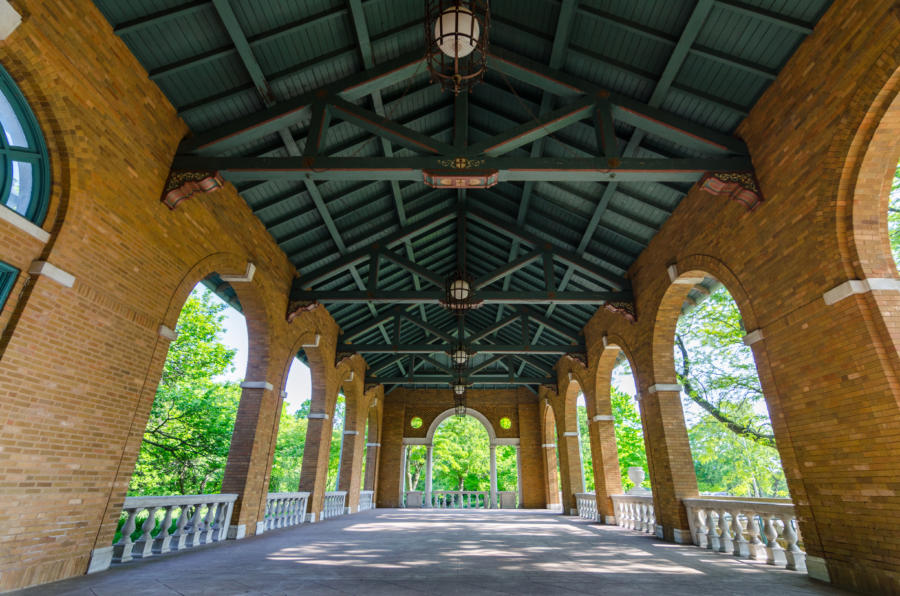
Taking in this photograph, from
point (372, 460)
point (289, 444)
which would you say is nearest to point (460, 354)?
point (372, 460)

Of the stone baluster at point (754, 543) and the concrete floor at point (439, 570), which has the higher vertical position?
the stone baluster at point (754, 543)

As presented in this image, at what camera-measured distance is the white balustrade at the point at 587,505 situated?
41.0 ft

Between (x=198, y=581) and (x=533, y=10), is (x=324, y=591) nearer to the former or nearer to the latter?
(x=198, y=581)

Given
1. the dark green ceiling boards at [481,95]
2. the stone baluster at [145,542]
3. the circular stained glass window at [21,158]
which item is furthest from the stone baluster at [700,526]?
the circular stained glass window at [21,158]

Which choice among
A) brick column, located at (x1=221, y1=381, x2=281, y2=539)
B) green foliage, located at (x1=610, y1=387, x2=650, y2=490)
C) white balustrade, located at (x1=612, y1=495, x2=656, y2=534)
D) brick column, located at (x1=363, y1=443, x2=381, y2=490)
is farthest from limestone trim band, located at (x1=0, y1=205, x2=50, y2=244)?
green foliage, located at (x1=610, y1=387, x2=650, y2=490)

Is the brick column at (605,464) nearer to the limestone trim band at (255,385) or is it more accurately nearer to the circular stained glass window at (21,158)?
the limestone trim band at (255,385)

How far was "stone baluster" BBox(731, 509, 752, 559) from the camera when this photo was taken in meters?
5.92

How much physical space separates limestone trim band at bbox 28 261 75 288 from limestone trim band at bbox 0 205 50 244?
253 mm

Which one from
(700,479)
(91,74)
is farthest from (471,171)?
(700,479)

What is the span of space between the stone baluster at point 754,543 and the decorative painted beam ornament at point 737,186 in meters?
4.39

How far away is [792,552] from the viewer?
4.94 m

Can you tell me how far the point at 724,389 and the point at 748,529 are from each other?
27.8 ft

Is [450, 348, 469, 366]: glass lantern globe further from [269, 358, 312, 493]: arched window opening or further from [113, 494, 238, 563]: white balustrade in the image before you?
[269, 358, 312, 493]: arched window opening

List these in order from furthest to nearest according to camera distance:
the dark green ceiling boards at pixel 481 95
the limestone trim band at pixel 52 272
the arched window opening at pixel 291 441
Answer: the arched window opening at pixel 291 441 < the dark green ceiling boards at pixel 481 95 < the limestone trim band at pixel 52 272
